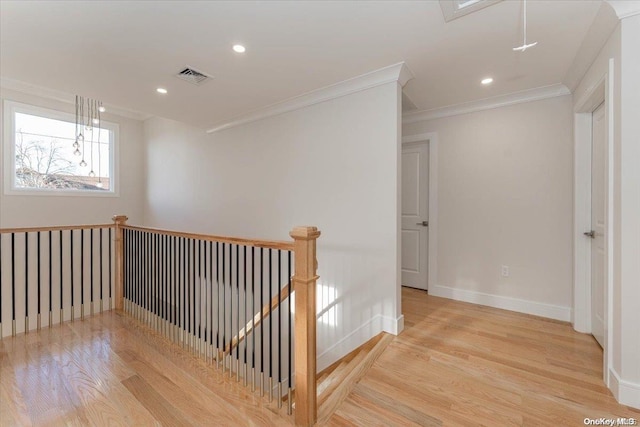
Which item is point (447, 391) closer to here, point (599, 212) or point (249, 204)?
point (599, 212)

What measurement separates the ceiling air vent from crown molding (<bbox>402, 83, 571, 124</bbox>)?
2583 millimetres

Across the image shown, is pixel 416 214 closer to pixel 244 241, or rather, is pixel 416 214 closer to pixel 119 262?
pixel 244 241

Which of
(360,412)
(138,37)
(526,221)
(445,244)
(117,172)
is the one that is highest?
(138,37)

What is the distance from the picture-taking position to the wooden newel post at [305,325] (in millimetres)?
1562

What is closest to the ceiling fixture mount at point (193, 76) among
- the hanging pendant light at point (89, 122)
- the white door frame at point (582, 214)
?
the hanging pendant light at point (89, 122)

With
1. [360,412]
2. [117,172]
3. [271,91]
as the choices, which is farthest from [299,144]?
[117,172]

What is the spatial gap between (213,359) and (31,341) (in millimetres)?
1844

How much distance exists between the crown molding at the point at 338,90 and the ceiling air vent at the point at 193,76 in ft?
2.98

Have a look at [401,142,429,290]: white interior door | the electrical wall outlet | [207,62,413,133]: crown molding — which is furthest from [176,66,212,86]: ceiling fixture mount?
the electrical wall outlet

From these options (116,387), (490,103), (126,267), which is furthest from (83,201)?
(490,103)

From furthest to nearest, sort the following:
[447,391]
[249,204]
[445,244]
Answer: [249,204]
[445,244]
[447,391]

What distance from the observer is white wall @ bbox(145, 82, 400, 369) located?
264cm

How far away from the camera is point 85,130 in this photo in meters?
4.54

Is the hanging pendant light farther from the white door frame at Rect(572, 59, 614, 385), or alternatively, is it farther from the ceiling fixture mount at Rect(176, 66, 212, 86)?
the white door frame at Rect(572, 59, 614, 385)
